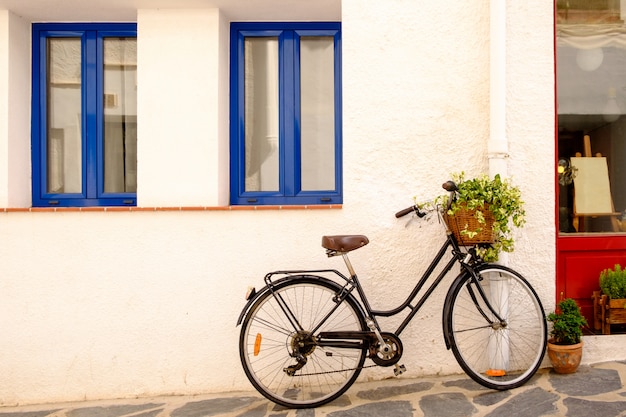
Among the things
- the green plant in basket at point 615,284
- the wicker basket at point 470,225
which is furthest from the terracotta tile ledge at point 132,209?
the green plant in basket at point 615,284

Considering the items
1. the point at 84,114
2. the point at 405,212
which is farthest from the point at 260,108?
the point at 405,212

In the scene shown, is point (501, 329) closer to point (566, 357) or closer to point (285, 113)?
point (566, 357)

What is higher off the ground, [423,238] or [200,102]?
[200,102]

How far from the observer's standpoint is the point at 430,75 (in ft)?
13.5

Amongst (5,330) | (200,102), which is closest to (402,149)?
(200,102)

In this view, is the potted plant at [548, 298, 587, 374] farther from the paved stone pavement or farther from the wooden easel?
the wooden easel

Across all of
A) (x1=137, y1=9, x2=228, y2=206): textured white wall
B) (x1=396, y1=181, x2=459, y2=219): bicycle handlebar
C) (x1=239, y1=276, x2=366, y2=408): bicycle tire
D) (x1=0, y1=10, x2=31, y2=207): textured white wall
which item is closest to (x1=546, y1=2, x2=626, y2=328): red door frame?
(x1=396, y1=181, x2=459, y2=219): bicycle handlebar

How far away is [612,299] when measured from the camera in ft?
13.8

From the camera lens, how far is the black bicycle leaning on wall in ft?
11.9

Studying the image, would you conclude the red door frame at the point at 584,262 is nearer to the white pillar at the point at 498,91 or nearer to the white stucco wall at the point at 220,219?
the white stucco wall at the point at 220,219

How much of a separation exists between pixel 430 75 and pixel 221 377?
9.60 feet

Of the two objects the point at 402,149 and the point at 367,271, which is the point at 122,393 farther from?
the point at 402,149

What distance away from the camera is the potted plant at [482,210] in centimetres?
358

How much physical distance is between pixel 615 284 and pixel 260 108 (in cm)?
333
